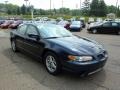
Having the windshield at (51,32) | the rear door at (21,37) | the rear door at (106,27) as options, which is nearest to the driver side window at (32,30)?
the windshield at (51,32)

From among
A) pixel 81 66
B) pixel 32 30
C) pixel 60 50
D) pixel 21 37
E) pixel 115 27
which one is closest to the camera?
pixel 81 66

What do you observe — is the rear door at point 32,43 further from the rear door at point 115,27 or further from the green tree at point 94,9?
the green tree at point 94,9

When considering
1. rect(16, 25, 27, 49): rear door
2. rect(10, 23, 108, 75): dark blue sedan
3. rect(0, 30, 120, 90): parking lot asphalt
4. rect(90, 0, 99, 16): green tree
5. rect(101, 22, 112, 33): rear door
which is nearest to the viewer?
rect(0, 30, 120, 90): parking lot asphalt

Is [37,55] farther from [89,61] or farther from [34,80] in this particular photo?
[89,61]

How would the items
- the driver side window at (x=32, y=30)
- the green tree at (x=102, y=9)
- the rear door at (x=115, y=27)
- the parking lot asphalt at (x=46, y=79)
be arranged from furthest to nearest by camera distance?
1. the green tree at (x=102, y=9)
2. the rear door at (x=115, y=27)
3. the driver side window at (x=32, y=30)
4. the parking lot asphalt at (x=46, y=79)

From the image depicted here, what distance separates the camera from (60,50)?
15.5ft

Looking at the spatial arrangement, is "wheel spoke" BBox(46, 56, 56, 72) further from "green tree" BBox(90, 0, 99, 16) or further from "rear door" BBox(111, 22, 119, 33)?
"green tree" BBox(90, 0, 99, 16)

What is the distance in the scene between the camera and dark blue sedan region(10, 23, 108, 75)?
446 cm

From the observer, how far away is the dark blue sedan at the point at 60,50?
4.46 m

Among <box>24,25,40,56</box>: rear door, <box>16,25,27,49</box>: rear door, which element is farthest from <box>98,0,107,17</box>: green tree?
<box>24,25,40,56</box>: rear door

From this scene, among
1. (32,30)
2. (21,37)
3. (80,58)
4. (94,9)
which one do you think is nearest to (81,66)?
(80,58)

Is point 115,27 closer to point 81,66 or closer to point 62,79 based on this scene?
point 62,79

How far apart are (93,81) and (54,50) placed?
1.34 metres

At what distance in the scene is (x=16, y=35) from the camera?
7363 mm
